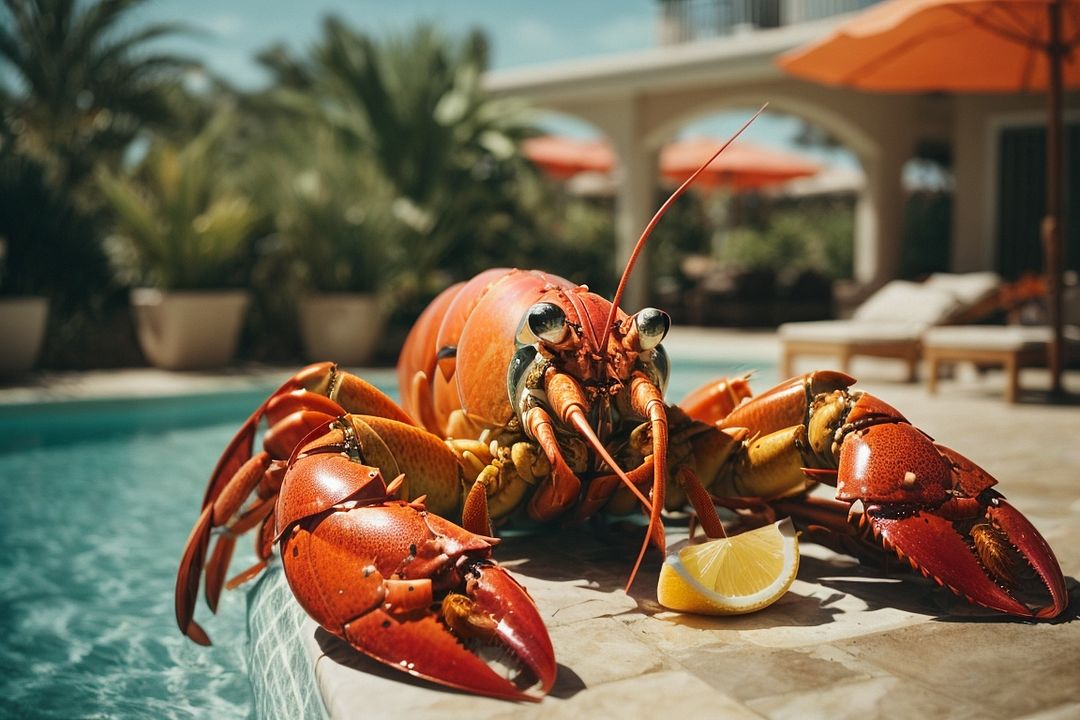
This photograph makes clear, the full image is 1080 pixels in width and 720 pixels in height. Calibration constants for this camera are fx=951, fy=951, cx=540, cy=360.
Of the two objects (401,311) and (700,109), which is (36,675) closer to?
(401,311)

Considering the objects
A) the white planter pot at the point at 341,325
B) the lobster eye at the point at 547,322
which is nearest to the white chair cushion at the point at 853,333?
the white planter pot at the point at 341,325

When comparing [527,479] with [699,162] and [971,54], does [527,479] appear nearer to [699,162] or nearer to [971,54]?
[971,54]

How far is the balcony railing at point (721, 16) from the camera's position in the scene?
14.2m

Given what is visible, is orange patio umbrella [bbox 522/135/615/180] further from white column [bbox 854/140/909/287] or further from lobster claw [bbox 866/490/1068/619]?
lobster claw [bbox 866/490/1068/619]

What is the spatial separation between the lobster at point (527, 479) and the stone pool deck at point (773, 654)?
100mm

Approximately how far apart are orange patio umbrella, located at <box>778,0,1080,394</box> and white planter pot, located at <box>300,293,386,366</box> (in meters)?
5.53

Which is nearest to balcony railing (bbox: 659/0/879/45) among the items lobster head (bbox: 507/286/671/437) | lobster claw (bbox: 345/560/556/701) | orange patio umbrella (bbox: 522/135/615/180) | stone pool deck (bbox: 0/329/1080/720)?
orange patio umbrella (bbox: 522/135/615/180)

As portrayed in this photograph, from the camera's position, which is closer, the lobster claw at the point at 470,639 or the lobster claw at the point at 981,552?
the lobster claw at the point at 470,639

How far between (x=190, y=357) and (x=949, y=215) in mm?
10567

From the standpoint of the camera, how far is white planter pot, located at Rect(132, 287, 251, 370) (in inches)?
407

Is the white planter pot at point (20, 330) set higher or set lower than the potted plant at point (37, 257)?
lower

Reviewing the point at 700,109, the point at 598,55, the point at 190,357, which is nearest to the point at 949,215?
the point at 700,109

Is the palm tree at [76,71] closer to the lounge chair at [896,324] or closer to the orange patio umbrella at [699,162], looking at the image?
the orange patio umbrella at [699,162]

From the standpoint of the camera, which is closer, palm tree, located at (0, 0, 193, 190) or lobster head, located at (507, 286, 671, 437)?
lobster head, located at (507, 286, 671, 437)
